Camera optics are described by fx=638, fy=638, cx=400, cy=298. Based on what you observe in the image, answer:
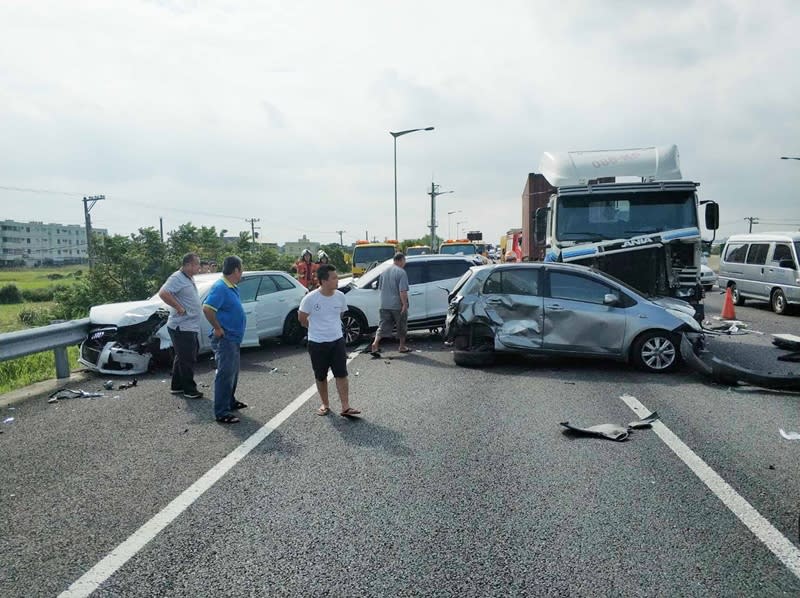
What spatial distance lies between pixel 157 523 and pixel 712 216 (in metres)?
10.2

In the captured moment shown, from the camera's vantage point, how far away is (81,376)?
9914 mm

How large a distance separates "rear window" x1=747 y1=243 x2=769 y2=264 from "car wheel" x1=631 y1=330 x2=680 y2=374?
10.7m

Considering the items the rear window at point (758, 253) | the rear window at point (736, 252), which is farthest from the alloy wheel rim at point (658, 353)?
the rear window at point (736, 252)

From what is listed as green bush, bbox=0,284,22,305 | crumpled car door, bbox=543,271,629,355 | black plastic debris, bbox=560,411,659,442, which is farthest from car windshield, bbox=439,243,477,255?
green bush, bbox=0,284,22,305

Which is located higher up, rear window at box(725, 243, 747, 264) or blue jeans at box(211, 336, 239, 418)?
rear window at box(725, 243, 747, 264)

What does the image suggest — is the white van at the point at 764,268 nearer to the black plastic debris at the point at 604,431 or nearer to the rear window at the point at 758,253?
the rear window at the point at 758,253

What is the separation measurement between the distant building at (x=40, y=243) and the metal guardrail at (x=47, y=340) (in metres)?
129

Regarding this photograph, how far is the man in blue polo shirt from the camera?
22.3ft

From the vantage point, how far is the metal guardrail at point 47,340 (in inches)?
338

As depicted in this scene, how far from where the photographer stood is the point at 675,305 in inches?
382

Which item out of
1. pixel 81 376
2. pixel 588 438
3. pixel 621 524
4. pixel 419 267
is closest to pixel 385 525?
pixel 621 524

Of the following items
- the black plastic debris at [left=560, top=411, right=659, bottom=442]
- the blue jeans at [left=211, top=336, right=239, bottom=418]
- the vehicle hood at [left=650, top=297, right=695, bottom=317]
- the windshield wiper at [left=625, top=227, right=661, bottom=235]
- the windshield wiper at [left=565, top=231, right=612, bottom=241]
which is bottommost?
the black plastic debris at [left=560, top=411, right=659, bottom=442]

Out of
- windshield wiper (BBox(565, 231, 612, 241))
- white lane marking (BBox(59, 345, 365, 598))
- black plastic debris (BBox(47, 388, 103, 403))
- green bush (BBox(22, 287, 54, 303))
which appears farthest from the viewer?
green bush (BBox(22, 287, 54, 303))

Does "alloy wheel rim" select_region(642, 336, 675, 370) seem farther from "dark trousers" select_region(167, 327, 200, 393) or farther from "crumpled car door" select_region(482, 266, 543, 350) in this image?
"dark trousers" select_region(167, 327, 200, 393)
